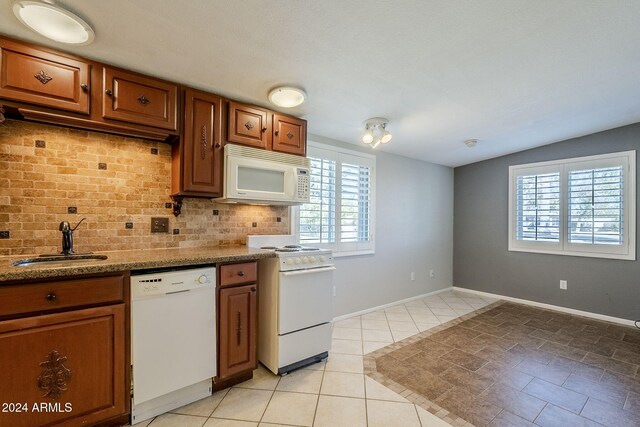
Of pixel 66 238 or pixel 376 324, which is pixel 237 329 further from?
pixel 376 324

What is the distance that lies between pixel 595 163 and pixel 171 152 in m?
4.78

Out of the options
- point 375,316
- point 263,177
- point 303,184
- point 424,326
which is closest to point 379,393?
point 424,326

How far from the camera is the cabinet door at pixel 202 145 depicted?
6.80 ft

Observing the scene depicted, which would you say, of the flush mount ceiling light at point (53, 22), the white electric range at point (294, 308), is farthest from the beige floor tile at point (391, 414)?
the flush mount ceiling light at point (53, 22)

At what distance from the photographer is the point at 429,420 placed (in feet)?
5.62

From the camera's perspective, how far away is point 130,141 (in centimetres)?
209

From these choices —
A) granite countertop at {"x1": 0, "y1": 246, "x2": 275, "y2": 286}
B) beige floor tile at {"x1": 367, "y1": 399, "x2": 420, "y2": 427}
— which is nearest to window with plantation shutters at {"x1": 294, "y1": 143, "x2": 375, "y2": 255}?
granite countertop at {"x1": 0, "y1": 246, "x2": 275, "y2": 286}

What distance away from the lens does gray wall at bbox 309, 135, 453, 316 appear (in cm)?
351

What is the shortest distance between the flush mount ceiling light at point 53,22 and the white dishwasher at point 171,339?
1293 millimetres

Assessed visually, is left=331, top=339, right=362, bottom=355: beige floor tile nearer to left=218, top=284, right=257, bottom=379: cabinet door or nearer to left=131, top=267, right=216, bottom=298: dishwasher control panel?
left=218, top=284, right=257, bottom=379: cabinet door

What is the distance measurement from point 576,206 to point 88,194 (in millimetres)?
5137

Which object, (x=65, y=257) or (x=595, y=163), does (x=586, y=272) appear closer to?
(x=595, y=163)

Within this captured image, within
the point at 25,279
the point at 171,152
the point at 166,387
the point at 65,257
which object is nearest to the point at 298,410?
the point at 166,387

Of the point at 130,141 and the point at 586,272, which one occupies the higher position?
the point at 130,141
